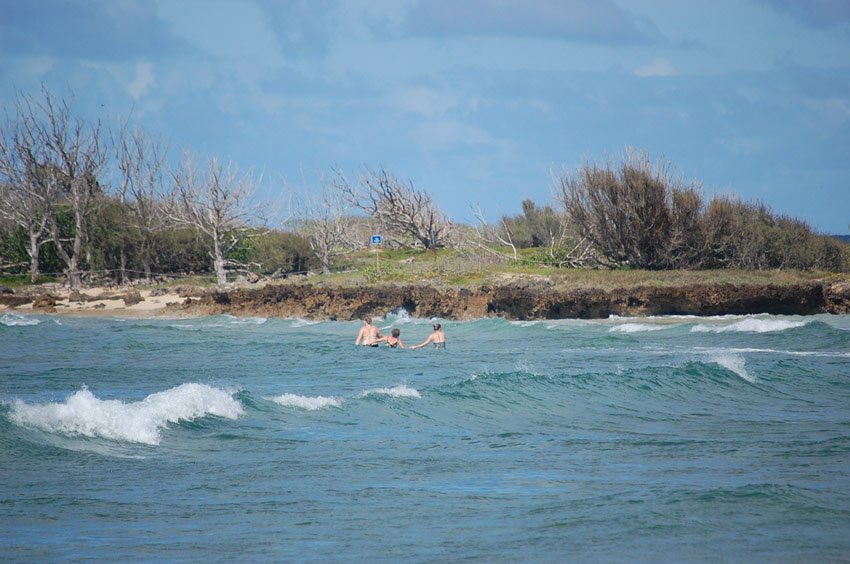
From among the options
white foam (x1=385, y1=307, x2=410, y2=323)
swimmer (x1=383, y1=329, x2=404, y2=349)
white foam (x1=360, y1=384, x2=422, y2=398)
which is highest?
white foam (x1=385, y1=307, x2=410, y2=323)

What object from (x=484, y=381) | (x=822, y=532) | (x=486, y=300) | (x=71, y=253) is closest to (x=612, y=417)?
(x=484, y=381)

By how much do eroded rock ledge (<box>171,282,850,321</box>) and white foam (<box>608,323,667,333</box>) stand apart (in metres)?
3.53

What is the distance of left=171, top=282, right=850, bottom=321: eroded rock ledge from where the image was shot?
110 ft

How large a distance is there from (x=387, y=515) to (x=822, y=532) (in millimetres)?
3909

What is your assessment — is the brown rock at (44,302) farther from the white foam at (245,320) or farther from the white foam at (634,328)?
the white foam at (634,328)

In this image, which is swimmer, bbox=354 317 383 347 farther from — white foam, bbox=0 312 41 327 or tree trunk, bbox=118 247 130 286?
tree trunk, bbox=118 247 130 286

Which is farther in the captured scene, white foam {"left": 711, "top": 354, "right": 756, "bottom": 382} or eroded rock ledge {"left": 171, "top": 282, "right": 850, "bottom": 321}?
eroded rock ledge {"left": 171, "top": 282, "right": 850, "bottom": 321}

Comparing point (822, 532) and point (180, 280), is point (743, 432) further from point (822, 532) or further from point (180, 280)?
point (180, 280)

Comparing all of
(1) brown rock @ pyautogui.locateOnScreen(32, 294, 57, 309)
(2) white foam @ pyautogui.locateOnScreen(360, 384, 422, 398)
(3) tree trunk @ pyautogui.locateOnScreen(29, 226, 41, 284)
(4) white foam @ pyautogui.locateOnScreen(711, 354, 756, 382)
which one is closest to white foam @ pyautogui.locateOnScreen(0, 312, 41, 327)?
(1) brown rock @ pyautogui.locateOnScreen(32, 294, 57, 309)

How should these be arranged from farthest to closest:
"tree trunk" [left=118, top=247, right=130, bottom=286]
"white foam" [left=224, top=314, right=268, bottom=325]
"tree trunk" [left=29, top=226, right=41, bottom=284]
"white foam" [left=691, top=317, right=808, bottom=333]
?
"tree trunk" [left=118, top=247, right=130, bottom=286] < "tree trunk" [left=29, top=226, right=41, bottom=284] < "white foam" [left=224, top=314, right=268, bottom=325] < "white foam" [left=691, top=317, right=808, bottom=333]

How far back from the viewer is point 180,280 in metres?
45.4

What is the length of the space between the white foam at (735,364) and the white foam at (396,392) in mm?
6731

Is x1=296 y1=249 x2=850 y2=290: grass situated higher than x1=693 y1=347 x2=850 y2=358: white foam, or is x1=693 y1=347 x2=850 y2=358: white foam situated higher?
x1=296 y1=249 x2=850 y2=290: grass

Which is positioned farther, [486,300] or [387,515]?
[486,300]
